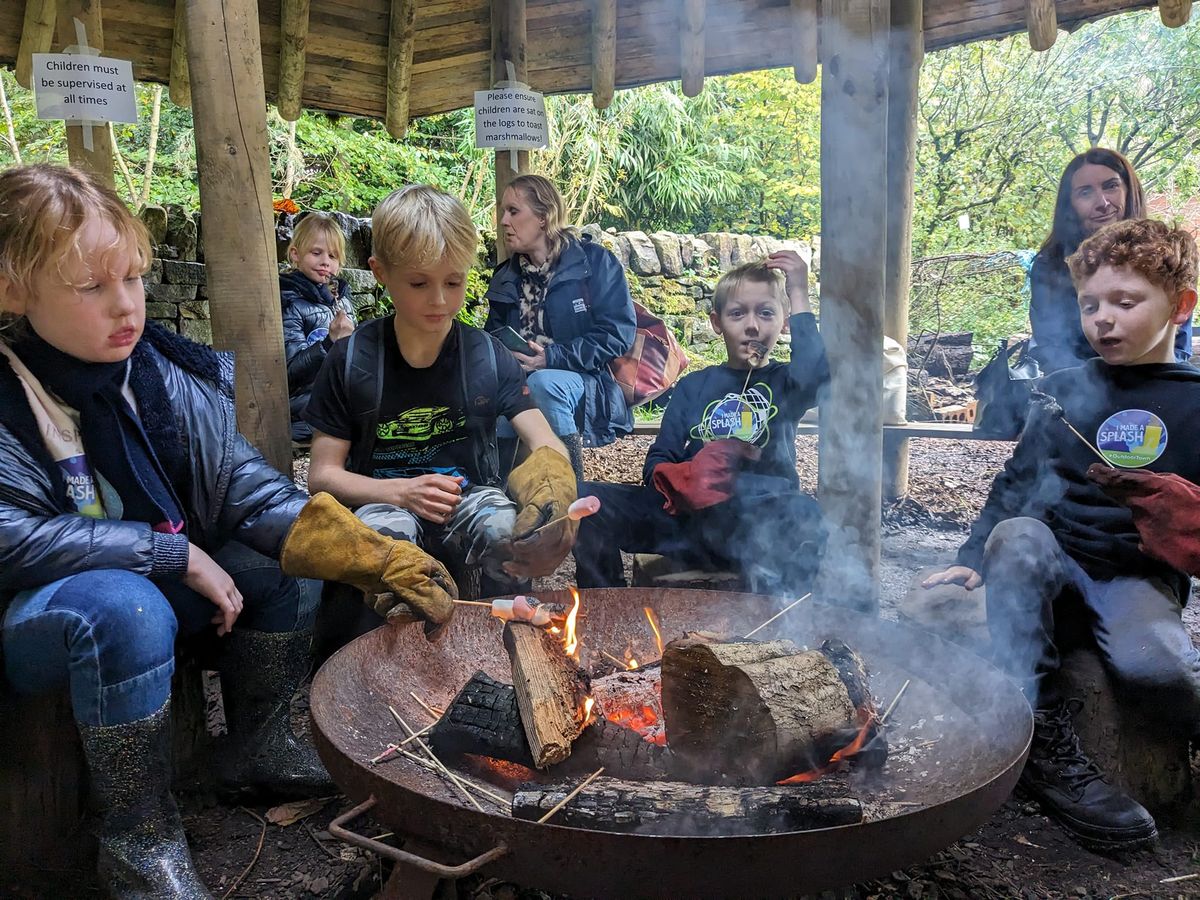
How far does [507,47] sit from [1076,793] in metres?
4.27

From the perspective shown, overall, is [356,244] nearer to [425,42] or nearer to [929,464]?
[425,42]

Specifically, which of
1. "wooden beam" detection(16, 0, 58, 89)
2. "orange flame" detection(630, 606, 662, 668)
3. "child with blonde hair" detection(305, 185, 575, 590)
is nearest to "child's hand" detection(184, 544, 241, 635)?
"child with blonde hair" detection(305, 185, 575, 590)

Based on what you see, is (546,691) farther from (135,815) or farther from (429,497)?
(135,815)

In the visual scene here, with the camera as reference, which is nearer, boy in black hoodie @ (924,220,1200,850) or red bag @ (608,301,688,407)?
boy in black hoodie @ (924,220,1200,850)

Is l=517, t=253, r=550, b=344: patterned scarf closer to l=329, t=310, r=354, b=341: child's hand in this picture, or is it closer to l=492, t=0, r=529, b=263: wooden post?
l=492, t=0, r=529, b=263: wooden post

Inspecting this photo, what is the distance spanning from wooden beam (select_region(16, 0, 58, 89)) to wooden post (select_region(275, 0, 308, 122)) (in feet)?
3.53

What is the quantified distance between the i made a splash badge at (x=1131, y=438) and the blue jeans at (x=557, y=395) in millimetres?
2155

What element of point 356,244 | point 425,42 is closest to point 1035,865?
point 425,42

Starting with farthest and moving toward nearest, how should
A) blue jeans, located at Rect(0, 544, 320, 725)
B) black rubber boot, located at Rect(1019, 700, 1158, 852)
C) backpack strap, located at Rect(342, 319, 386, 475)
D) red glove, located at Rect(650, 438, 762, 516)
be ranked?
red glove, located at Rect(650, 438, 762, 516) < backpack strap, located at Rect(342, 319, 386, 475) < black rubber boot, located at Rect(1019, 700, 1158, 852) < blue jeans, located at Rect(0, 544, 320, 725)

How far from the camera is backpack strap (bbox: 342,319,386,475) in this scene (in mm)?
2623

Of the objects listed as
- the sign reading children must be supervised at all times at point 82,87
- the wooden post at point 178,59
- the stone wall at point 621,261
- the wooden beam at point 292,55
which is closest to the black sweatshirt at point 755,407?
the sign reading children must be supervised at all times at point 82,87

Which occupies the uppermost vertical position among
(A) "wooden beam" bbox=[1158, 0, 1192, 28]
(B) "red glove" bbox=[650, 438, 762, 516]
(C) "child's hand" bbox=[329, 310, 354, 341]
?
(A) "wooden beam" bbox=[1158, 0, 1192, 28]

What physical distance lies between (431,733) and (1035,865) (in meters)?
1.52

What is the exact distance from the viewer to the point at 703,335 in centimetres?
1123
